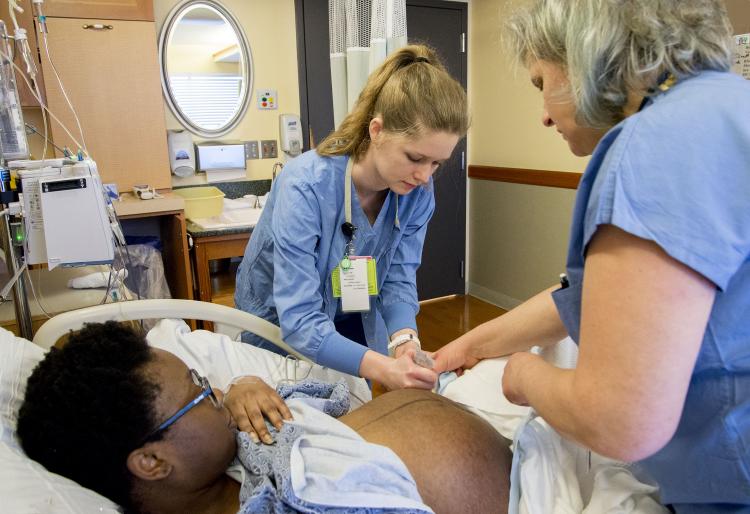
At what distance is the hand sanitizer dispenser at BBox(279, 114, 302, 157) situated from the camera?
134 inches

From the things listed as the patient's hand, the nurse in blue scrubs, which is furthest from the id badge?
the patient's hand

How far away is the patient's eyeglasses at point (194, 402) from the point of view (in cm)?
97

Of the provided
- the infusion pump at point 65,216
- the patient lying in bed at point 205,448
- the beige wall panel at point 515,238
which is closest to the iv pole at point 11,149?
the infusion pump at point 65,216

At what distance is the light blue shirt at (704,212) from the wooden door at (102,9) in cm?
268

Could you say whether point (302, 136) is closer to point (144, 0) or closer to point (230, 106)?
point (230, 106)

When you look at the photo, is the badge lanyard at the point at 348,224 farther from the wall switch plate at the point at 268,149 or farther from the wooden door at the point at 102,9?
the wall switch plate at the point at 268,149

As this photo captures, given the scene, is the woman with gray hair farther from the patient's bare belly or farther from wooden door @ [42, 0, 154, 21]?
wooden door @ [42, 0, 154, 21]

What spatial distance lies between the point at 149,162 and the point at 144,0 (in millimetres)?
757

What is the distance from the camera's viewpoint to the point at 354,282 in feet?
5.14

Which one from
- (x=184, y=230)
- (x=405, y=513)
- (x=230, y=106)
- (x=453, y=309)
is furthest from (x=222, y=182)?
(x=405, y=513)

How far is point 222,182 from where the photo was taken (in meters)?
3.33

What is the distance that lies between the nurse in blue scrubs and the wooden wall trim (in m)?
1.92

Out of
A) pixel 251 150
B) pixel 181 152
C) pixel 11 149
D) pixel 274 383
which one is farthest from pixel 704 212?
pixel 251 150

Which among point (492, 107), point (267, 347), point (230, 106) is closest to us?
point (267, 347)
